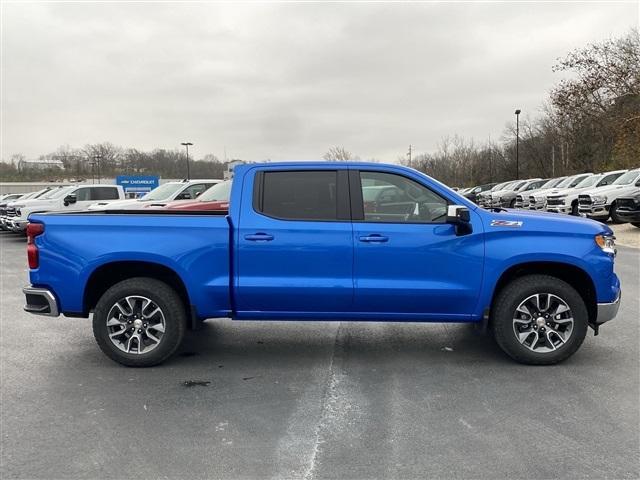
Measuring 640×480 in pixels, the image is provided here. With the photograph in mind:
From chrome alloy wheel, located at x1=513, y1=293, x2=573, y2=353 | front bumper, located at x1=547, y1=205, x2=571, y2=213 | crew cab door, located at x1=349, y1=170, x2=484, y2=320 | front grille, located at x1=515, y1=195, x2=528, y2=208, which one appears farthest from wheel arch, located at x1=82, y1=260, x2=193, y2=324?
front grille, located at x1=515, y1=195, x2=528, y2=208

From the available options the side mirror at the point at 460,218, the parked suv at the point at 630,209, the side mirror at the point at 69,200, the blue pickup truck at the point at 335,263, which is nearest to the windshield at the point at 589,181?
the parked suv at the point at 630,209

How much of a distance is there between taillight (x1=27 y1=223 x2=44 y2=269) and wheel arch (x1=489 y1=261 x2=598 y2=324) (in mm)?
4248

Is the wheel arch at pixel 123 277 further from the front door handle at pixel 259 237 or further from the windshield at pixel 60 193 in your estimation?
the windshield at pixel 60 193

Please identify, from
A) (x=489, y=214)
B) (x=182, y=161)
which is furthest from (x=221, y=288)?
(x=182, y=161)

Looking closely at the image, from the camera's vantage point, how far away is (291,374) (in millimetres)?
4570

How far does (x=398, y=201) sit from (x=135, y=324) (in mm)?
2745

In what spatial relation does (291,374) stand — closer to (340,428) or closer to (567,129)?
(340,428)

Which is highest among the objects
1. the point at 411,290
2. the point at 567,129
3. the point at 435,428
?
the point at 567,129

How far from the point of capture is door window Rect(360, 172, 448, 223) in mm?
4648

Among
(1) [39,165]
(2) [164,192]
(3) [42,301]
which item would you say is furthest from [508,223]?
(1) [39,165]

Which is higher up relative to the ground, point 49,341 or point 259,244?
point 259,244

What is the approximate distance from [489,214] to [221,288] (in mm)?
2574

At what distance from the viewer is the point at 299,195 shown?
15.6ft

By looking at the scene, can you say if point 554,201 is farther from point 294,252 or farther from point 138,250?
point 138,250
